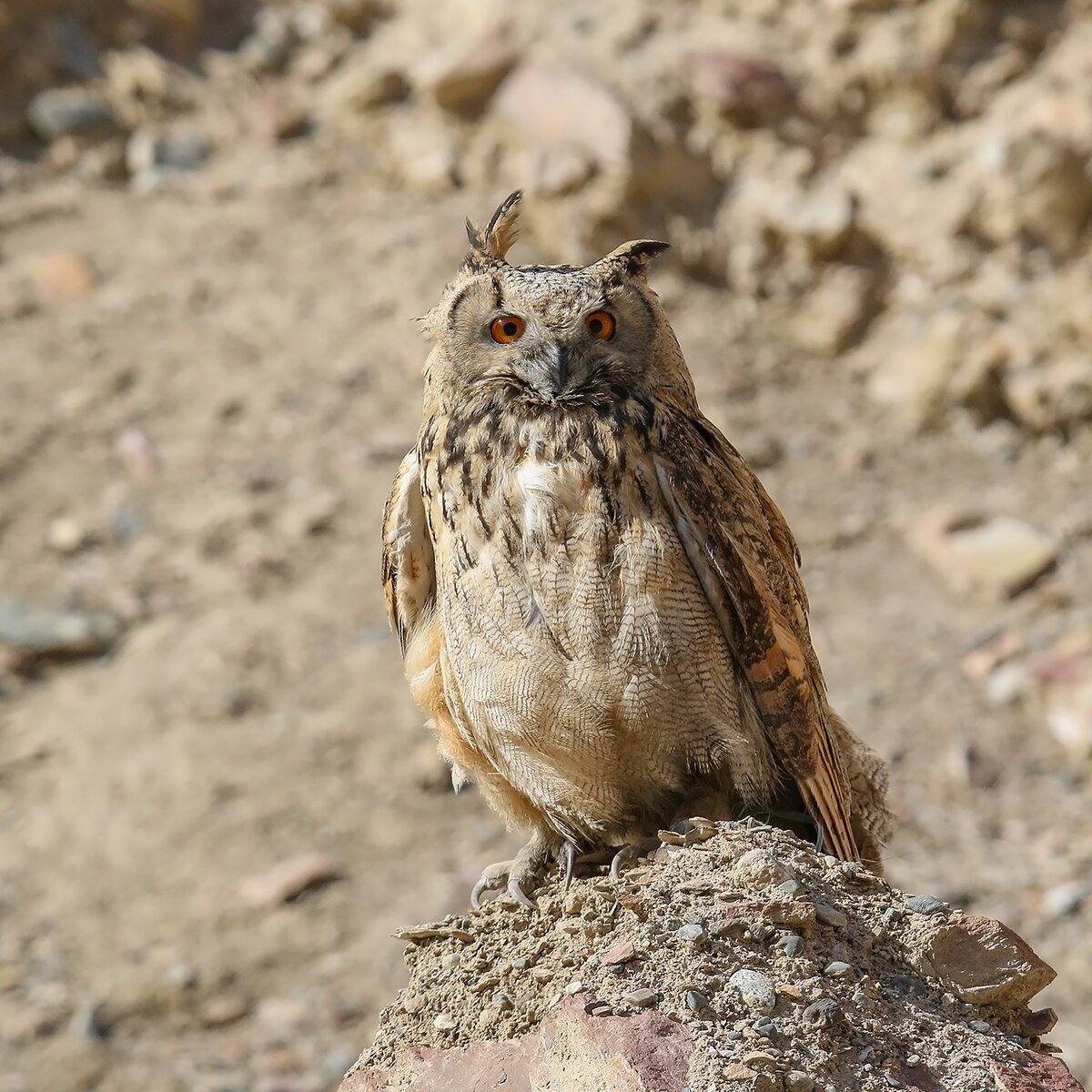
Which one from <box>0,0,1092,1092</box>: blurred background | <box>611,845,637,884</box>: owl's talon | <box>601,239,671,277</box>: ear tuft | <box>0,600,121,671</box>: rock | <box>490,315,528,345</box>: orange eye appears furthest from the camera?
<box>0,600,121,671</box>: rock

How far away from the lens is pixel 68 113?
927cm

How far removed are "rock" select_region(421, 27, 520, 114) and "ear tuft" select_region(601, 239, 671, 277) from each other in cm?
539

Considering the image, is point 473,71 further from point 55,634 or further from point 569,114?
point 55,634

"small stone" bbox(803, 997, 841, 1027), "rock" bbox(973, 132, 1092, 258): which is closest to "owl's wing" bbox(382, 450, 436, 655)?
"small stone" bbox(803, 997, 841, 1027)

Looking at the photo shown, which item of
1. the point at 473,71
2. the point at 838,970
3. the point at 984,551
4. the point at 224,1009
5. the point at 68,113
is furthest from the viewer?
the point at 68,113

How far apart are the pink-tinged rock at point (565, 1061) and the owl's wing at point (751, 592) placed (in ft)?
3.04

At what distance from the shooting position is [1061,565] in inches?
277

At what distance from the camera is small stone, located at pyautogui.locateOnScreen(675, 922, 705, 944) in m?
2.77

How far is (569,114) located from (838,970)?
6.45 metres

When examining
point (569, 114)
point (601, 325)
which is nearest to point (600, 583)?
point (601, 325)

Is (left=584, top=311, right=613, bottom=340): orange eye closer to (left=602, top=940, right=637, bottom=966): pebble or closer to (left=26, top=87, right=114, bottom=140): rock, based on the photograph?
(left=602, top=940, right=637, bottom=966): pebble

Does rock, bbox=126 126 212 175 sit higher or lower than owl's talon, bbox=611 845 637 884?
higher

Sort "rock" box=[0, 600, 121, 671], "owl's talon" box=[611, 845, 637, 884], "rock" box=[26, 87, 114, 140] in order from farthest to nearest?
"rock" box=[26, 87, 114, 140], "rock" box=[0, 600, 121, 671], "owl's talon" box=[611, 845, 637, 884]

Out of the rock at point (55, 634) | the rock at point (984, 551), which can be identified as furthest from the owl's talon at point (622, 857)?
the rock at point (55, 634)
